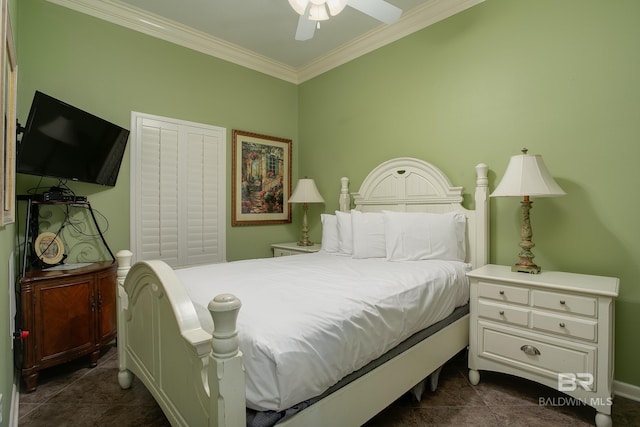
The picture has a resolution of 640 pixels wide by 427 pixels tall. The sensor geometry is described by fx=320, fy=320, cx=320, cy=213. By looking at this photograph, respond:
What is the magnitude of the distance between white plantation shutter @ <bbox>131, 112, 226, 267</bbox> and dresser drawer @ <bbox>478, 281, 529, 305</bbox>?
259 cm

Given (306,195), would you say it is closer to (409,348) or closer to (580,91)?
(409,348)

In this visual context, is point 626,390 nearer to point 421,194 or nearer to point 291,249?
point 421,194

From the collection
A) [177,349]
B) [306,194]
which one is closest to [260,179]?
[306,194]

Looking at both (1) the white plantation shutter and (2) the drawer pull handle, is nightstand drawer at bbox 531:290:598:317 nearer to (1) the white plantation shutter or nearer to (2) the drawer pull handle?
(2) the drawer pull handle

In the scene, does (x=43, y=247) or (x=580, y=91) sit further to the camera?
(x=43, y=247)

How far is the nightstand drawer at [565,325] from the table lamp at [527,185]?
0.33m

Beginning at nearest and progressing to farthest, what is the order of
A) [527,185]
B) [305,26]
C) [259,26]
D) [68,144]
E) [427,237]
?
1. [527,185]
2. [305,26]
3. [68,144]
4. [427,237]
5. [259,26]

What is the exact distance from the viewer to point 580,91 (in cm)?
214

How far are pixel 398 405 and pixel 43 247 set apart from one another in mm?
2657

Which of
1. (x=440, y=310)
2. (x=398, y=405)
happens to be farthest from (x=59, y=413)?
(x=440, y=310)

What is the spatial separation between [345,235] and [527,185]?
1.44 meters

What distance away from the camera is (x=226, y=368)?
0.96m

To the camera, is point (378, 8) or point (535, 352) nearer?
point (535, 352)

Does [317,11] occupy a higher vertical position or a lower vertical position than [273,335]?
higher
